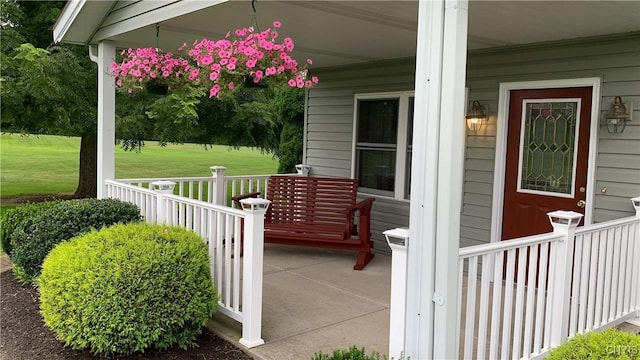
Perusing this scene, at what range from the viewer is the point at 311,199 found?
19.7 feet

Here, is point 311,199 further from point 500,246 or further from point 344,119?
point 500,246

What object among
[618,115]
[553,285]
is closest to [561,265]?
[553,285]

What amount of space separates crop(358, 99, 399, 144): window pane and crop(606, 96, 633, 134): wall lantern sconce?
2.37 meters

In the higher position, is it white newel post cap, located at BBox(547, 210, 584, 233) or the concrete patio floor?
white newel post cap, located at BBox(547, 210, 584, 233)

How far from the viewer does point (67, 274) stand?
3.28 metres

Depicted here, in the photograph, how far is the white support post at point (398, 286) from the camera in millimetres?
2463

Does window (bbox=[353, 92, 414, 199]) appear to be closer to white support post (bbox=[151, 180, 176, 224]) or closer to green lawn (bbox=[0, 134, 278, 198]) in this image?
white support post (bbox=[151, 180, 176, 224])

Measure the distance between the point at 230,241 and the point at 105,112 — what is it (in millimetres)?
2789

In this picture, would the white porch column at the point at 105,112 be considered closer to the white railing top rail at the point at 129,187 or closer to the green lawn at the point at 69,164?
the white railing top rail at the point at 129,187

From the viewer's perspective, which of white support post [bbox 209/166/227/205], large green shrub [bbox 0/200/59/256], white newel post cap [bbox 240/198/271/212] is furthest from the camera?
white support post [bbox 209/166/227/205]

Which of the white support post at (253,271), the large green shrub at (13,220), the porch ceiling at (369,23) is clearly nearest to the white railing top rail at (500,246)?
the white support post at (253,271)

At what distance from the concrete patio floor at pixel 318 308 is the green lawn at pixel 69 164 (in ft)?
30.8

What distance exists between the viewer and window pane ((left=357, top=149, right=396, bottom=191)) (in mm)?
6291

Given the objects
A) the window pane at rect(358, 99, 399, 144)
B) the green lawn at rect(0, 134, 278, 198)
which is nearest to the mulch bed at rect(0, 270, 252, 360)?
the window pane at rect(358, 99, 399, 144)
